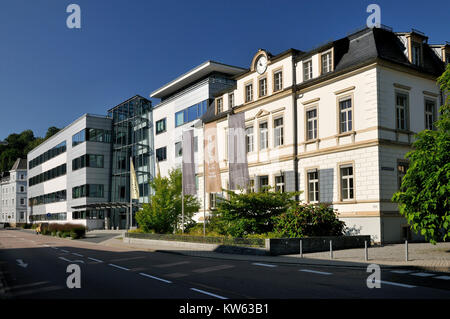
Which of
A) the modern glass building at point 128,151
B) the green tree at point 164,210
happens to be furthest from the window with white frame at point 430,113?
the modern glass building at point 128,151

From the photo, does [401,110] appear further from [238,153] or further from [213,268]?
[213,268]

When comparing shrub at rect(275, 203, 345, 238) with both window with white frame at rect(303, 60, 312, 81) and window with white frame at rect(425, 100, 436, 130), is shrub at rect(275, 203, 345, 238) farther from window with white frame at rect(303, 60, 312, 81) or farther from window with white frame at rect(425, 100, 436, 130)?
window with white frame at rect(303, 60, 312, 81)

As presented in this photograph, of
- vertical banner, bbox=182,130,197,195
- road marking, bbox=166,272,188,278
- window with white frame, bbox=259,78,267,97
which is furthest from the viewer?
window with white frame, bbox=259,78,267,97

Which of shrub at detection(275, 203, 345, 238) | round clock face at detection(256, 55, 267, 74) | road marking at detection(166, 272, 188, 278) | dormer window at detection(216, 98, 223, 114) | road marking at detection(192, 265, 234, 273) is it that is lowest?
road marking at detection(192, 265, 234, 273)

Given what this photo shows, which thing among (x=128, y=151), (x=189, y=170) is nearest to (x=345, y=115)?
(x=189, y=170)

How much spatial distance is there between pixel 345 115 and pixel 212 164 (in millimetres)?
8661

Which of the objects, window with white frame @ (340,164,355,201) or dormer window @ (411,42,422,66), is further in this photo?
dormer window @ (411,42,422,66)

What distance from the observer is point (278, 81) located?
3294 centimetres

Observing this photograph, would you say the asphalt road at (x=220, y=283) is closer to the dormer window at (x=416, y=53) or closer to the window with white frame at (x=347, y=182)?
the window with white frame at (x=347, y=182)

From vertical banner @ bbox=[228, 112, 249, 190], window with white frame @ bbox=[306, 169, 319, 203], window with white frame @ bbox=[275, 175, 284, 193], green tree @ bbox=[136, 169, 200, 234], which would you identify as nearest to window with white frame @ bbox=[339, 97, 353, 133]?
window with white frame @ bbox=[306, 169, 319, 203]

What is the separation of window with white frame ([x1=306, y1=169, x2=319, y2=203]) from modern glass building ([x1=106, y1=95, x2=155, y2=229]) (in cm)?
3116

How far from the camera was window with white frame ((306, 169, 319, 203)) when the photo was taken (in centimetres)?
2900

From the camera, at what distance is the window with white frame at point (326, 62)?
95.1 ft
